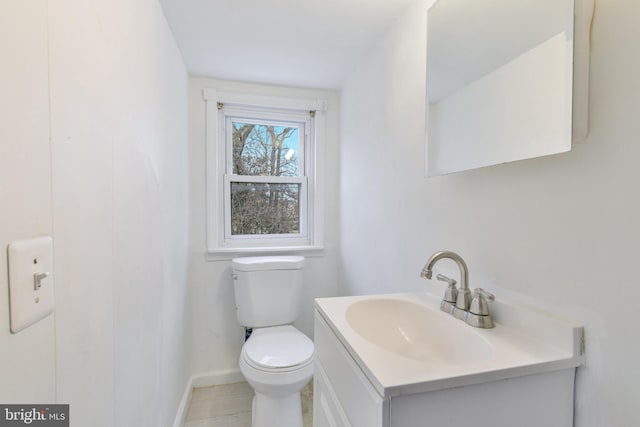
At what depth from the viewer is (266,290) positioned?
5.83ft

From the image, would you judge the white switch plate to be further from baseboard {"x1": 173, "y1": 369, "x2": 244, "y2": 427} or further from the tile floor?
baseboard {"x1": 173, "y1": 369, "x2": 244, "y2": 427}

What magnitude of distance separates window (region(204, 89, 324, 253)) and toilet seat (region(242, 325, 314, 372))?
0.56m

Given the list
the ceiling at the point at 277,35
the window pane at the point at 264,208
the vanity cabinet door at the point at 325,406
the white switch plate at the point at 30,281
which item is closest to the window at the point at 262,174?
the window pane at the point at 264,208

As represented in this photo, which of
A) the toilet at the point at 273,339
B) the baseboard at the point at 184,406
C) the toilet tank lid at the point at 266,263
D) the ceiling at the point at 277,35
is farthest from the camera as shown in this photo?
the toilet tank lid at the point at 266,263

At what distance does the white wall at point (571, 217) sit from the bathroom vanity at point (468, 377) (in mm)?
51

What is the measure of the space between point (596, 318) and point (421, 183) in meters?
0.66

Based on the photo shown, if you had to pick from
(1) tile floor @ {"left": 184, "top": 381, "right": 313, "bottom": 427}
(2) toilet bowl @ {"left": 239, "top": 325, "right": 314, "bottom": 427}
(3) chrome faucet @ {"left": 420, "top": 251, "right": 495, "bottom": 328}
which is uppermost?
(3) chrome faucet @ {"left": 420, "top": 251, "right": 495, "bottom": 328}

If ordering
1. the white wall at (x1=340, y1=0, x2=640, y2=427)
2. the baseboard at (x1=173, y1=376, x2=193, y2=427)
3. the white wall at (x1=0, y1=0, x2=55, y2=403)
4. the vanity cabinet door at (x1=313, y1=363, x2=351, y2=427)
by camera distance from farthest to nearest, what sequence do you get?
the baseboard at (x1=173, y1=376, x2=193, y2=427)
the vanity cabinet door at (x1=313, y1=363, x2=351, y2=427)
the white wall at (x1=340, y1=0, x2=640, y2=427)
the white wall at (x1=0, y1=0, x2=55, y2=403)

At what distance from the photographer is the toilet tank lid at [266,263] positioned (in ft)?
5.76

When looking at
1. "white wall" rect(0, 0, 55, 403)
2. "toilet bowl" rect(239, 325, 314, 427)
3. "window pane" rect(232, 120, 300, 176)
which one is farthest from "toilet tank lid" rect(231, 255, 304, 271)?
"white wall" rect(0, 0, 55, 403)

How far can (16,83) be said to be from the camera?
424 millimetres

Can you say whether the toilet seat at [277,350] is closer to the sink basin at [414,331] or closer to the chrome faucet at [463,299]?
the sink basin at [414,331]

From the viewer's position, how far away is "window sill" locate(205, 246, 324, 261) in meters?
1.91

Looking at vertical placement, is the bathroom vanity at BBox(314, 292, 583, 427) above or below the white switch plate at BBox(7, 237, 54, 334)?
below
